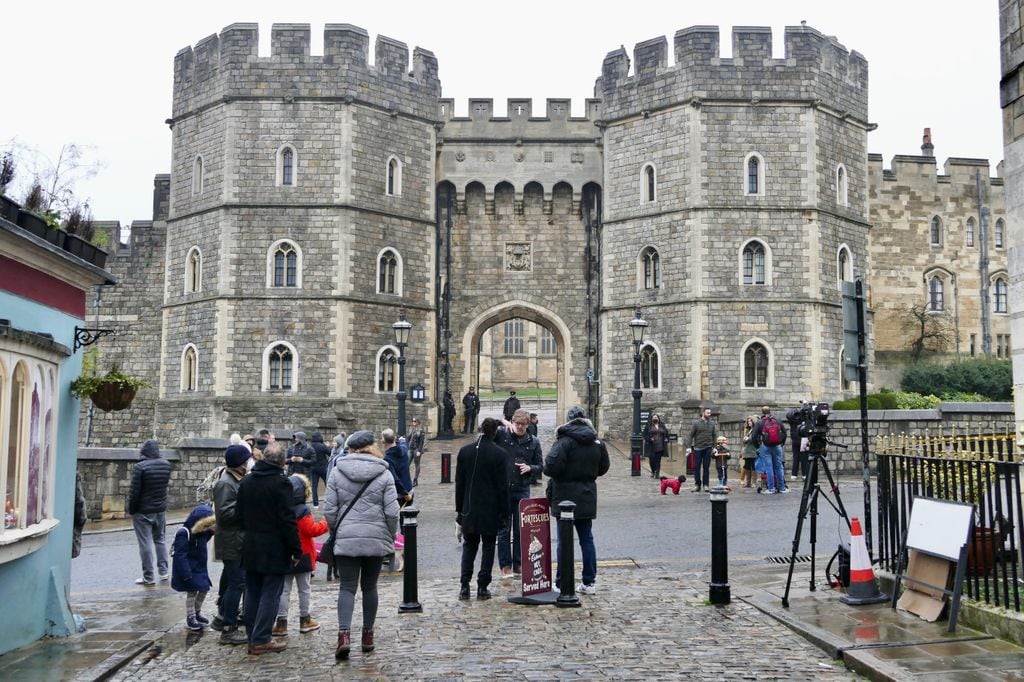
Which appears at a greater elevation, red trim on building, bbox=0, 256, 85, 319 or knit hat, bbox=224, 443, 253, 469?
red trim on building, bbox=0, 256, 85, 319

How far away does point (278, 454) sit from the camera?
27.0 ft

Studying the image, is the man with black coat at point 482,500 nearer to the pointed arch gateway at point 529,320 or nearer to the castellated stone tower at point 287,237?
the castellated stone tower at point 287,237

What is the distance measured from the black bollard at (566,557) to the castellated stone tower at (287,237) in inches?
777

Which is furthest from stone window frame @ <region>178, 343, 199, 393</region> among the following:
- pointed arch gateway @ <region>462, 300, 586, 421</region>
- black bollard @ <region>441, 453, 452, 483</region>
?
black bollard @ <region>441, 453, 452, 483</region>

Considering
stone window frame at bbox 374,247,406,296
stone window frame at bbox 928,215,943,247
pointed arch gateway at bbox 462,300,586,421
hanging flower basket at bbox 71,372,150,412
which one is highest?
stone window frame at bbox 928,215,943,247

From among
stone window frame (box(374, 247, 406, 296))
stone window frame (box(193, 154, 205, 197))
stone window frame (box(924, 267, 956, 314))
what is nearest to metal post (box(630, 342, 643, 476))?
stone window frame (box(374, 247, 406, 296))

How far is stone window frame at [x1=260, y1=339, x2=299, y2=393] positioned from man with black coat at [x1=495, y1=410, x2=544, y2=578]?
18.3 metres

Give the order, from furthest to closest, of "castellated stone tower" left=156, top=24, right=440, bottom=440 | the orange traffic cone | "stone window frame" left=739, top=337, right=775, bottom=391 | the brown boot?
1. "castellated stone tower" left=156, top=24, right=440, bottom=440
2. "stone window frame" left=739, top=337, right=775, bottom=391
3. the orange traffic cone
4. the brown boot

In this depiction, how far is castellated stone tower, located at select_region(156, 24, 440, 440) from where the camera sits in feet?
97.3

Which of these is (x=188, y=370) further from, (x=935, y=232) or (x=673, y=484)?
(x=935, y=232)

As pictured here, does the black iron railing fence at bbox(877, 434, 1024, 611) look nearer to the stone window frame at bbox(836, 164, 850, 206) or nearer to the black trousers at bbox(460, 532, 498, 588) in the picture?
the black trousers at bbox(460, 532, 498, 588)

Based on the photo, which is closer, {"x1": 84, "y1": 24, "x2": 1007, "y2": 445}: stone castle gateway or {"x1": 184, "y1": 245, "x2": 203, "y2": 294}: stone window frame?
{"x1": 84, "y1": 24, "x2": 1007, "y2": 445}: stone castle gateway

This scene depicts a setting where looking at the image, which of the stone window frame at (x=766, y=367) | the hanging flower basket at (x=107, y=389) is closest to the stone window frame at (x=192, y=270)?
the stone window frame at (x=766, y=367)

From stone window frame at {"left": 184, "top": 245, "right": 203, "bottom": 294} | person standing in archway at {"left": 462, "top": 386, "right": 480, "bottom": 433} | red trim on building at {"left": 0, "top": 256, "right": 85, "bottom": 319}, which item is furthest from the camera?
person standing in archway at {"left": 462, "top": 386, "right": 480, "bottom": 433}
